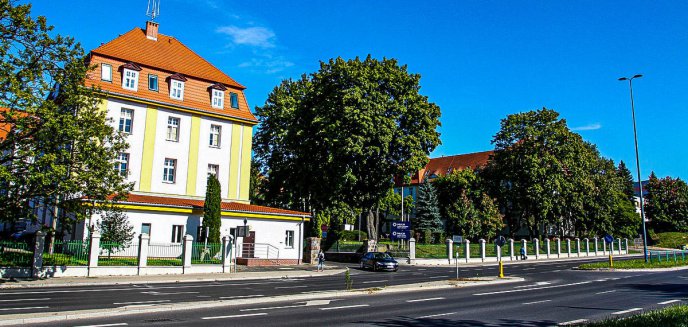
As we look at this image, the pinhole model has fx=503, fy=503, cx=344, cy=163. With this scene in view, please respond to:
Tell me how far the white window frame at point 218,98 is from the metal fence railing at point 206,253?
13.9 meters

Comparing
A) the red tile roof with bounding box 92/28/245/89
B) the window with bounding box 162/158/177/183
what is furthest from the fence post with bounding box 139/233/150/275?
the red tile roof with bounding box 92/28/245/89

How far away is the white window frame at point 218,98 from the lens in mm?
40397

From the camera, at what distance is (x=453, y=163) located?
10088cm

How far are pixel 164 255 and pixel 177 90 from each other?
15065 millimetres

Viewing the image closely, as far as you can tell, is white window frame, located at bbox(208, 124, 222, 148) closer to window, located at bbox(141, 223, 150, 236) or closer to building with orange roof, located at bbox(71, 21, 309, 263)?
building with orange roof, located at bbox(71, 21, 309, 263)

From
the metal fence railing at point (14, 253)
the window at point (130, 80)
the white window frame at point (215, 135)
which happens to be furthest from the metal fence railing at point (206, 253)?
the window at point (130, 80)

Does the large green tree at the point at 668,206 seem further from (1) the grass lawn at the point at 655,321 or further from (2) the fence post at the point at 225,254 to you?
(1) the grass lawn at the point at 655,321

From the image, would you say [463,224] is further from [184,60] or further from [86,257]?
[86,257]

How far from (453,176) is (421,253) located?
105 feet

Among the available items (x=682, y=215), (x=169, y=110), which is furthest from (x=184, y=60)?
(x=682, y=215)

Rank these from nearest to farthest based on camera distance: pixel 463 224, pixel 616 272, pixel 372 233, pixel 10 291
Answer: pixel 10 291, pixel 616 272, pixel 372 233, pixel 463 224

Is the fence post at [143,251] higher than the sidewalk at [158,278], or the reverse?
the fence post at [143,251]

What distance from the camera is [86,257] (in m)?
24.7

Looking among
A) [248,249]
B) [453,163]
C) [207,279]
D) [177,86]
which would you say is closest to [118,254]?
[207,279]
